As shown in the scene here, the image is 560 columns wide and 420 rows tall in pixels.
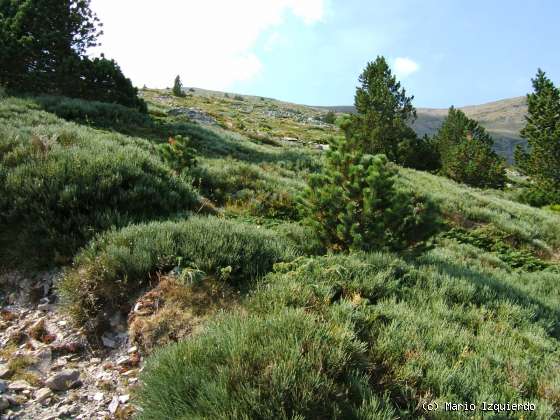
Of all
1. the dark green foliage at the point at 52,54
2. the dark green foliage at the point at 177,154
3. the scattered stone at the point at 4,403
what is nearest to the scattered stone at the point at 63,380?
the scattered stone at the point at 4,403

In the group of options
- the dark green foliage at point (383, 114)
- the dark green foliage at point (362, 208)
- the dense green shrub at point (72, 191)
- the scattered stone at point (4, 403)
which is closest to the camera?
the scattered stone at point (4, 403)

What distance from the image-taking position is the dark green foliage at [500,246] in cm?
1027

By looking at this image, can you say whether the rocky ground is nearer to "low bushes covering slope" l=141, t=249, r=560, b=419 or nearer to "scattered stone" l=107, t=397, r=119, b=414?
"scattered stone" l=107, t=397, r=119, b=414

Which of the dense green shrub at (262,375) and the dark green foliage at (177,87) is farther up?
the dark green foliage at (177,87)

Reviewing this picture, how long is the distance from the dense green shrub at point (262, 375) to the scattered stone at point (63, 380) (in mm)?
949

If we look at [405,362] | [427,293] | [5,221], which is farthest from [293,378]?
[5,221]

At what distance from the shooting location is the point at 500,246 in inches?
Result: 465

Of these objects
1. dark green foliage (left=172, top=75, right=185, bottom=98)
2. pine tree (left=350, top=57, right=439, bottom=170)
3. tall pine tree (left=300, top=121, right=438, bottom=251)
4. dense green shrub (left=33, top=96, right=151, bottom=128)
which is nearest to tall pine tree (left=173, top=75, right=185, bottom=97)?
dark green foliage (left=172, top=75, right=185, bottom=98)

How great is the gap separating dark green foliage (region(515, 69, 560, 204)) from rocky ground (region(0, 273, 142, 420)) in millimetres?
34322

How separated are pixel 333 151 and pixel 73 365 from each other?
4.93 metres

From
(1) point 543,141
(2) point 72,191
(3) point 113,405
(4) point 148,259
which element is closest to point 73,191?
(2) point 72,191

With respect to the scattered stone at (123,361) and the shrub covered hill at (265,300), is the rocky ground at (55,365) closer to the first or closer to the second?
the scattered stone at (123,361)

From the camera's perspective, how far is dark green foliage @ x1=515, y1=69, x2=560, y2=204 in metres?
31.3

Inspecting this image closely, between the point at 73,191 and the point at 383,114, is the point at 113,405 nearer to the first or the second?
the point at 73,191
